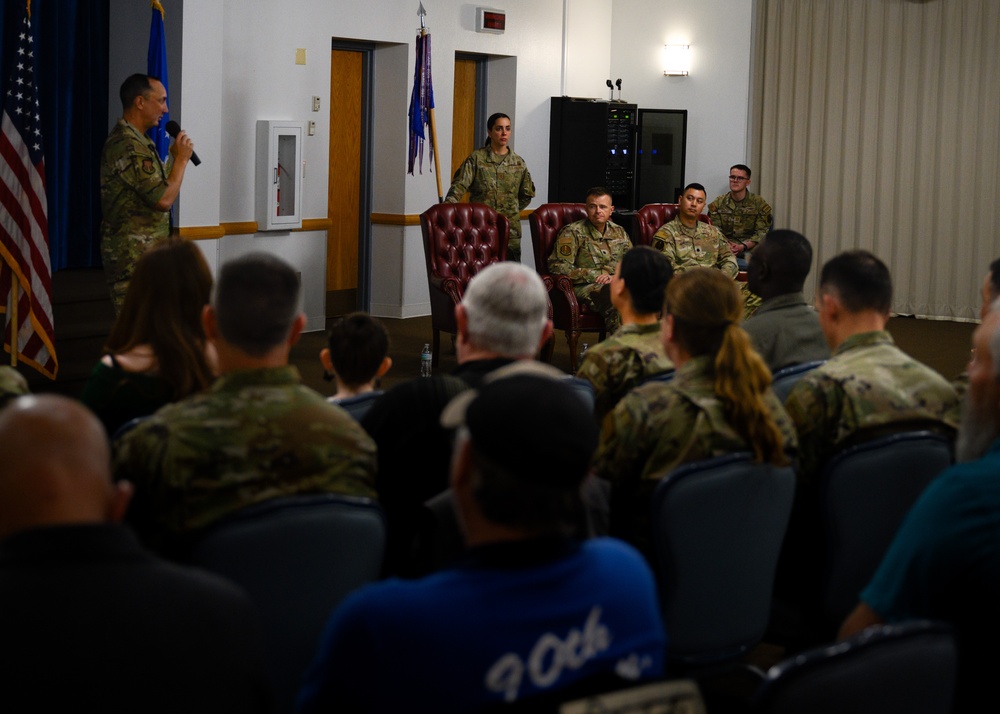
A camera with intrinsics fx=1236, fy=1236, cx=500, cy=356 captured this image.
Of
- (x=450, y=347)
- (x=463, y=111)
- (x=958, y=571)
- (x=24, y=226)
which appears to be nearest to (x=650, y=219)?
(x=450, y=347)

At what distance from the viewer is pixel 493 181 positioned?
916 centimetres

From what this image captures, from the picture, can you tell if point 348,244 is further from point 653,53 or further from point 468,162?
point 653,53

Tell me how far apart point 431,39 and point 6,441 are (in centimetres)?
873

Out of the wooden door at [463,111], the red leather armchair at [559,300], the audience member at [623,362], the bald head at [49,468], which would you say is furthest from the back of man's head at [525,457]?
the wooden door at [463,111]

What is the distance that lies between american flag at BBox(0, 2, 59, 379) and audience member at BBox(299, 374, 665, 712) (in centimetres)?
506

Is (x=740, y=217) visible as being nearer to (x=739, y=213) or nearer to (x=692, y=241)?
(x=739, y=213)

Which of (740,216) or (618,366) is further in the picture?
(740,216)

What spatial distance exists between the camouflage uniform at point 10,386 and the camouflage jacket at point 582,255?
214 inches

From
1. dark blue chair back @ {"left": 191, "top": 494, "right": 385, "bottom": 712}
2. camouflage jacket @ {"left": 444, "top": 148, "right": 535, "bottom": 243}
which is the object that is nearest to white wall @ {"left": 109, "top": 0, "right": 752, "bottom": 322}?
camouflage jacket @ {"left": 444, "top": 148, "right": 535, "bottom": 243}

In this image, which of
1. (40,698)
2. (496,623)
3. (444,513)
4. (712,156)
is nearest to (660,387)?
(444,513)

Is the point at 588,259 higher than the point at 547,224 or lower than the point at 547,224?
lower

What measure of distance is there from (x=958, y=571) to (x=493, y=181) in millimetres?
7642

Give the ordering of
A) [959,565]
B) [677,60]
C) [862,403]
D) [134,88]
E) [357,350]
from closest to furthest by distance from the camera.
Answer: [959,565] < [862,403] < [357,350] < [134,88] < [677,60]

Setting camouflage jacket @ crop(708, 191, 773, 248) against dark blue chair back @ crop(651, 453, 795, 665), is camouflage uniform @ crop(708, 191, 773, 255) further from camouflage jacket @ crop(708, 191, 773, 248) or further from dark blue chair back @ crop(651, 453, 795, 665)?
dark blue chair back @ crop(651, 453, 795, 665)
